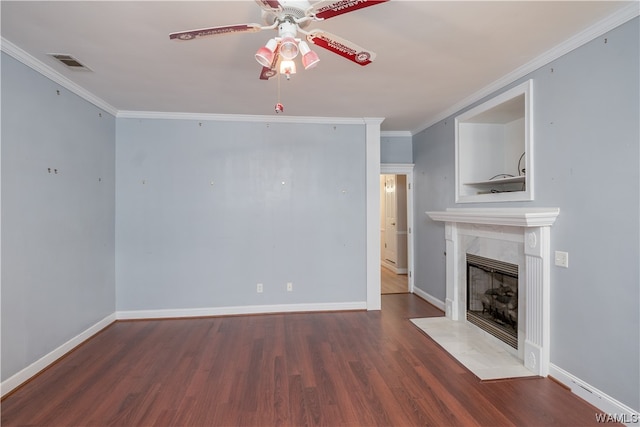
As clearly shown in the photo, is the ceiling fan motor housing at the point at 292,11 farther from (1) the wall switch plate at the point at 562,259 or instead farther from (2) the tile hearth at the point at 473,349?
(2) the tile hearth at the point at 473,349

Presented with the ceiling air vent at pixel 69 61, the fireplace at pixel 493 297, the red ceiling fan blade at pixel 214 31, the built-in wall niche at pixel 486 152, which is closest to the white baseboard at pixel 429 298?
the fireplace at pixel 493 297

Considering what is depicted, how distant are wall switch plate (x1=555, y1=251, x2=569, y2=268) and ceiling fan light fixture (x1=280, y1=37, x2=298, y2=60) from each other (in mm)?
2498

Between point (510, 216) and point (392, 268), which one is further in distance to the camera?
point (392, 268)

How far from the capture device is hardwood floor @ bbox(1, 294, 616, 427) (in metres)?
2.12

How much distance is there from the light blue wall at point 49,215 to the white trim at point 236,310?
37 centimetres

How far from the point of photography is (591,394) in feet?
7.24

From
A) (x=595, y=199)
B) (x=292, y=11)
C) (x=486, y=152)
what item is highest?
(x=292, y=11)

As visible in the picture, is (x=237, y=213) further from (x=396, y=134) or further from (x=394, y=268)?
(x=394, y=268)

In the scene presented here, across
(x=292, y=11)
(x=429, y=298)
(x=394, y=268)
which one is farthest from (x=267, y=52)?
(x=394, y=268)

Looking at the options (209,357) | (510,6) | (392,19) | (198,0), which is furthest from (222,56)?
(209,357)

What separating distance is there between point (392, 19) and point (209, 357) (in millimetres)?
3274

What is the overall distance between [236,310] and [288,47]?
3537 mm

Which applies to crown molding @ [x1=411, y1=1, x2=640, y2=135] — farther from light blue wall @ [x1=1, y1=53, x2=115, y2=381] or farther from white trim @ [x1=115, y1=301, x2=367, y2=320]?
light blue wall @ [x1=1, y1=53, x2=115, y2=381]

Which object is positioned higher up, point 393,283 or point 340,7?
point 340,7
